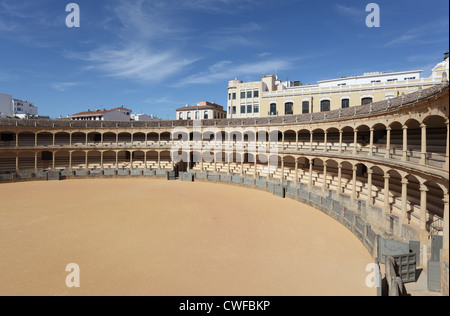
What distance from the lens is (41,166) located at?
1752 inches

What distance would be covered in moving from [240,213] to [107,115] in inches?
2463

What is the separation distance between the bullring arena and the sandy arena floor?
89mm

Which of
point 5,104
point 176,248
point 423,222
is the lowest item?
point 176,248

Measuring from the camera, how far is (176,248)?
50.2 feet

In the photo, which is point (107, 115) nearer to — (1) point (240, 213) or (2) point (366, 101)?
(1) point (240, 213)

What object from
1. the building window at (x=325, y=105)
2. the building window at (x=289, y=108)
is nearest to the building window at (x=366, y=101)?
the building window at (x=325, y=105)

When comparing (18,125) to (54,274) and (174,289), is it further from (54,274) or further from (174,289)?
(174,289)

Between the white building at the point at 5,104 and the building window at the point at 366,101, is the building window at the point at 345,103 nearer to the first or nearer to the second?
the building window at the point at 366,101

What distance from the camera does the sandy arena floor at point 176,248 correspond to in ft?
37.3

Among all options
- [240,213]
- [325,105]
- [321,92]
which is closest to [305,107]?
[325,105]

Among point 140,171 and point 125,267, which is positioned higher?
point 140,171

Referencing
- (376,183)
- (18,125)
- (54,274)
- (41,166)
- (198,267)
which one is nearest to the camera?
(54,274)

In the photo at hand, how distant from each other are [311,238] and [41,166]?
4697 centimetres
